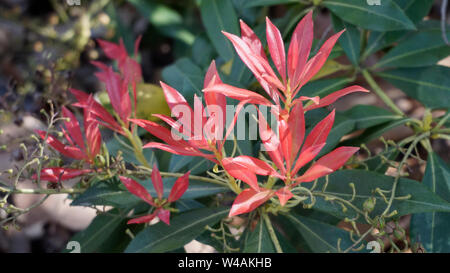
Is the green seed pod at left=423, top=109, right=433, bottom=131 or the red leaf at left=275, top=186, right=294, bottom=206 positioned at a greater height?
the green seed pod at left=423, top=109, right=433, bottom=131

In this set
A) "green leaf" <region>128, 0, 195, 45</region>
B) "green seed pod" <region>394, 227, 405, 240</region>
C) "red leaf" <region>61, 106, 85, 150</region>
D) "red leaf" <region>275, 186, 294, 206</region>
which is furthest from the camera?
"green leaf" <region>128, 0, 195, 45</region>

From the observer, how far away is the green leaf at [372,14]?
0.75m

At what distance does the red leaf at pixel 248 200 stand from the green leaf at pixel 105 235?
343mm

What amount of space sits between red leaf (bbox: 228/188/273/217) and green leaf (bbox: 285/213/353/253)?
24cm

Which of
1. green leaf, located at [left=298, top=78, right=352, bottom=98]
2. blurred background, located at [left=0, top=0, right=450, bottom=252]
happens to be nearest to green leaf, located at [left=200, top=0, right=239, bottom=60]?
blurred background, located at [left=0, top=0, right=450, bottom=252]

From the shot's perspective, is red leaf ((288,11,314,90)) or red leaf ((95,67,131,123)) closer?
red leaf ((288,11,314,90))

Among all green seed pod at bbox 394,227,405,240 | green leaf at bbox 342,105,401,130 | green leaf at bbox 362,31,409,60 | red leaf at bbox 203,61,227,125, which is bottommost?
green seed pod at bbox 394,227,405,240

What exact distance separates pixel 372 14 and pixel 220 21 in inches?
12.0

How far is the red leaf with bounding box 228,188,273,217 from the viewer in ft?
1.74

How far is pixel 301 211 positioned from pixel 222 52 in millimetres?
362

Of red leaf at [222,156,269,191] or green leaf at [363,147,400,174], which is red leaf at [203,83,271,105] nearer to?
red leaf at [222,156,269,191]

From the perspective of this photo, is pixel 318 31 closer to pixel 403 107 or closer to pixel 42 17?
pixel 403 107

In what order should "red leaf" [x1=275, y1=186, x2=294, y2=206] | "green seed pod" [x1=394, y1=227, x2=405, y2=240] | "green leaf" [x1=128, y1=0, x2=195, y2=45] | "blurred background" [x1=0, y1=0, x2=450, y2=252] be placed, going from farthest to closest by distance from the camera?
"green leaf" [x1=128, y1=0, x2=195, y2=45] → "blurred background" [x1=0, y1=0, x2=450, y2=252] → "green seed pod" [x1=394, y1=227, x2=405, y2=240] → "red leaf" [x1=275, y1=186, x2=294, y2=206]

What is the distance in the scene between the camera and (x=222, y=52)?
3.11 feet
